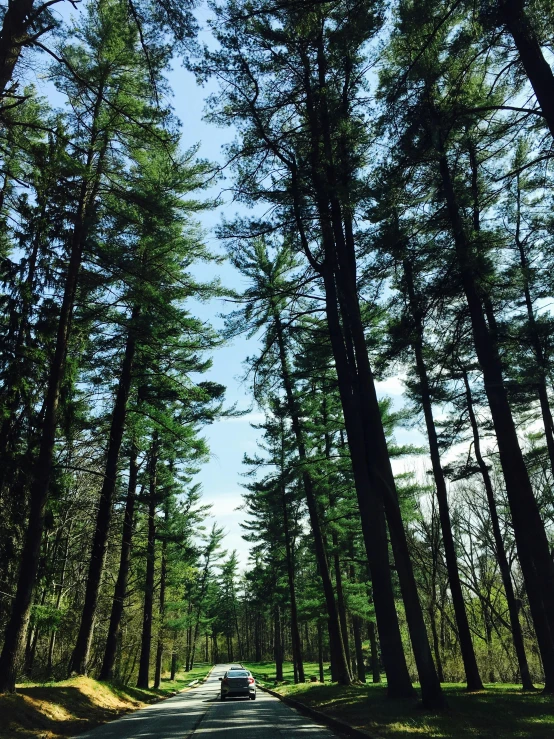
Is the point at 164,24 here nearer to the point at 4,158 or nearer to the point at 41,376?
the point at 4,158

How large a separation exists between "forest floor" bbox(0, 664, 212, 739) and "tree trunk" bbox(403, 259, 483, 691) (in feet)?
32.7

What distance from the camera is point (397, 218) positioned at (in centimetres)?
1215

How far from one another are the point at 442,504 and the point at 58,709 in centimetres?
1144

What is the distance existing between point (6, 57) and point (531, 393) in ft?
53.7

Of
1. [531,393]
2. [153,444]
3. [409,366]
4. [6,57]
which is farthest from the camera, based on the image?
[153,444]

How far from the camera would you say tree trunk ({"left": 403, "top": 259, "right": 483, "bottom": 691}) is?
38.4 ft

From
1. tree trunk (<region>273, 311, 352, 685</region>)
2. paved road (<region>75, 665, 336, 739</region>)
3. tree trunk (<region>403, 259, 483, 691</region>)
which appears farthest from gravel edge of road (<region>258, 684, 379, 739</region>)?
tree trunk (<region>403, 259, 483, 691</region>)

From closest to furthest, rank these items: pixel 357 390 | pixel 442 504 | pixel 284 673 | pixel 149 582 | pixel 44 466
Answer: pixel 44 466, pixel 357 390, pixel 442 504, pixel 149 582, pixel 284 673

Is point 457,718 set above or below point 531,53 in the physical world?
below

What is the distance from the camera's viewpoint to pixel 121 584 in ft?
68.4

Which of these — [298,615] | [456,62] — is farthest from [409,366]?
[298,615]

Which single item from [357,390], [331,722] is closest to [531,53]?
[357,390]

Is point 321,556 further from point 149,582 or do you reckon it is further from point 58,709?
point 58,709

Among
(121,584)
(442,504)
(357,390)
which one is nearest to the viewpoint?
(357,390)
